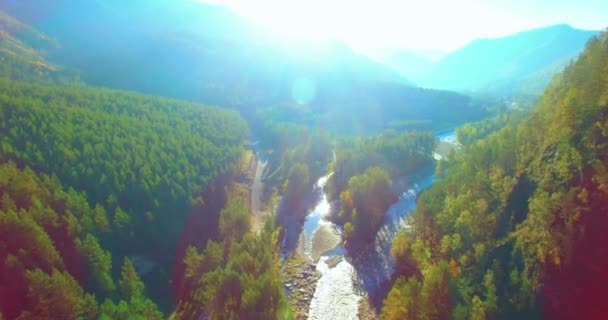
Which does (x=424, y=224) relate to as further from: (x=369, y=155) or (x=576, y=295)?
(x=369, y=155)

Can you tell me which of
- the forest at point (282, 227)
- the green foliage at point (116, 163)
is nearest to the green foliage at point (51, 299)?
the forest at point (282, 227)

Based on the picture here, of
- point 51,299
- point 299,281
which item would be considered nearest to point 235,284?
point 299,281

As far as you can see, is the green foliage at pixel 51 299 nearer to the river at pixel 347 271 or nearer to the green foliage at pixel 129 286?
the green foliage at pixel 129 286

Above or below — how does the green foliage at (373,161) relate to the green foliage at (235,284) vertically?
above

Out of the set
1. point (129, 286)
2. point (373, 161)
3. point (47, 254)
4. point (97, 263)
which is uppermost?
point (373, 161)

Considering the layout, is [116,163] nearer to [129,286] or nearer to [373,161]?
[129,286]

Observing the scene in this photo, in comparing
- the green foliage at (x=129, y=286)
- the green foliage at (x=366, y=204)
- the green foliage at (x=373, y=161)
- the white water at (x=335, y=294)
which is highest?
the green foliage at (x=373, y=161)

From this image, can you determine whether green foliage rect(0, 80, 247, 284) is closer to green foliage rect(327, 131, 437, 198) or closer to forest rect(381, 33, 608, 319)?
green foliage rect(327, 131, 437, 198)
